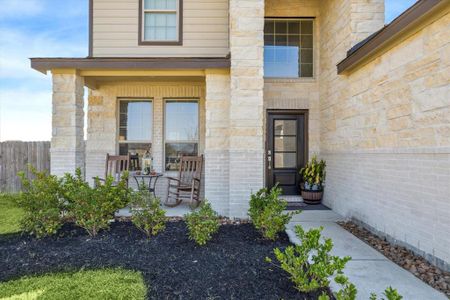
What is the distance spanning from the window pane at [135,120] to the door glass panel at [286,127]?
9.66ft

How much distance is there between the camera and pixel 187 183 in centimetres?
670

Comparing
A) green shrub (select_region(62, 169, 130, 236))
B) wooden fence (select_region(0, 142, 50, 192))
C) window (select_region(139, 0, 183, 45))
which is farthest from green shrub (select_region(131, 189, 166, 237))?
wooden fence (select_region(0, 142, 50, 192))

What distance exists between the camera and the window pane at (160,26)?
6.81 metres

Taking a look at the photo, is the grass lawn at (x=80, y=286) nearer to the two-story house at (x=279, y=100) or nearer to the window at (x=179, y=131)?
the two-story house at (x=279, y=100)

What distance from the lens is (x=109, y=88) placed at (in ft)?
22.7

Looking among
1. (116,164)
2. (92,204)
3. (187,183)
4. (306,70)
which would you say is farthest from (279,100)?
(92,204)

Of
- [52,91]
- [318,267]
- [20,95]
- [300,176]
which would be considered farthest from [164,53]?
[20,95]

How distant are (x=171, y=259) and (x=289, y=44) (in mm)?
5698

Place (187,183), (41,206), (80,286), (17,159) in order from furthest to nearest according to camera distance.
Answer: (17,159) → (187,183) → (41,206) → (80,286)

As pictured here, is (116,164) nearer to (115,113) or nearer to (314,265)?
(115,113)

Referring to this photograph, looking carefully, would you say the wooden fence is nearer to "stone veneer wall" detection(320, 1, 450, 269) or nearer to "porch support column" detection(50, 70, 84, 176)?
"porch support column" detection(50, 70, 84, 176)

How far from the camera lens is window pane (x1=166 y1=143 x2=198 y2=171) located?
7.06 m

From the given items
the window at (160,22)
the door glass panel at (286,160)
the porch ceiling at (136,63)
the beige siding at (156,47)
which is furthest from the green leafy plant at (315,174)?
the window at (160,22)

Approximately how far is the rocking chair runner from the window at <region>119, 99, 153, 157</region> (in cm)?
107
